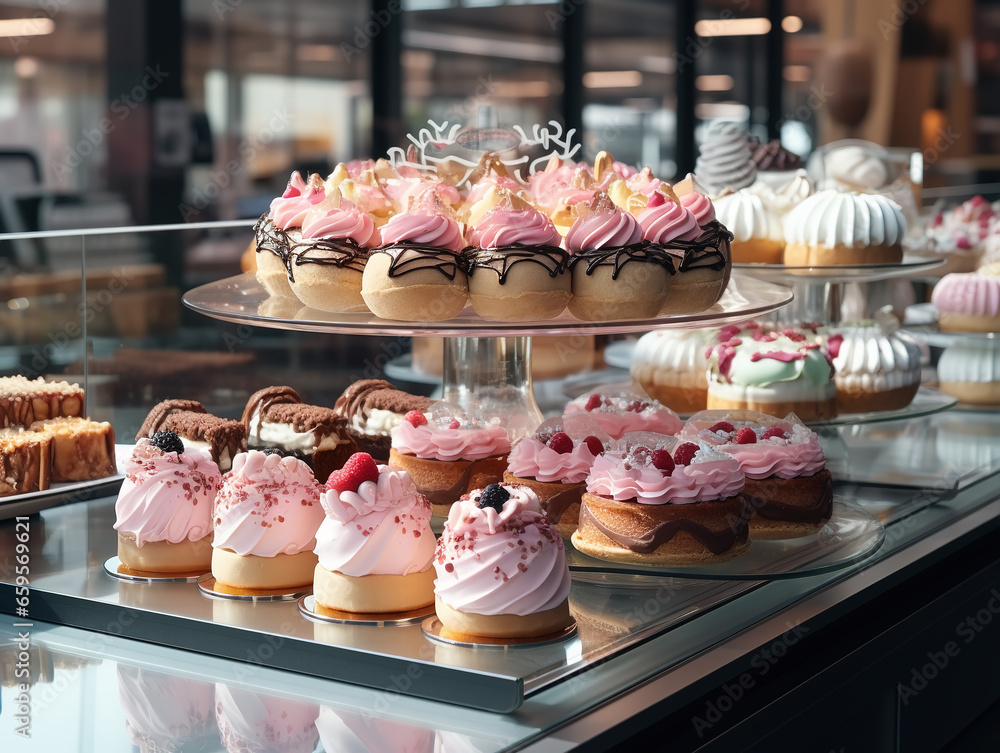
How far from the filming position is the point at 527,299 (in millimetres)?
1802

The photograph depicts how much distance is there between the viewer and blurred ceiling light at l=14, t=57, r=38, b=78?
5090 mm

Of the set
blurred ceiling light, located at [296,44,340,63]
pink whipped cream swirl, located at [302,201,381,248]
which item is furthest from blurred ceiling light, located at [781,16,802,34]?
pink whipped cream swirl, located at [302,201,381,248]

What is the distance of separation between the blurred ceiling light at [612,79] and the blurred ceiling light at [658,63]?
121mm

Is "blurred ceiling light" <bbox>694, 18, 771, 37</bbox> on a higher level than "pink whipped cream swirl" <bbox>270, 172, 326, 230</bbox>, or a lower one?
higher

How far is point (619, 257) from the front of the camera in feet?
6.03

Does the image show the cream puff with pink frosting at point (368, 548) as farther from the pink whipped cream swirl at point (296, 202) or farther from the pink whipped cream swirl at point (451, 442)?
the pink whipped cream swirl at point (296, 202)

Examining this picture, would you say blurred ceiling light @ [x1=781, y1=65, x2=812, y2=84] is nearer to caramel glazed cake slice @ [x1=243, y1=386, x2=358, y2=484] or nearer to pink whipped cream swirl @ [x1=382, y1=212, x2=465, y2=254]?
caramel glazed cake slice @ [x1=243, y1=386, x2=358, y2=484]

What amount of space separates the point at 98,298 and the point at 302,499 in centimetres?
89

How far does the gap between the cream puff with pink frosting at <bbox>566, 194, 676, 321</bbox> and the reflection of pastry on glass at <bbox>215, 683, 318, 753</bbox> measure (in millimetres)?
750

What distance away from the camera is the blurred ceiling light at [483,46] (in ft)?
22.7

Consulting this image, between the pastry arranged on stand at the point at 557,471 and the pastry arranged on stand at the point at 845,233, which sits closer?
the pastry arranged on stand at the point at 557,471

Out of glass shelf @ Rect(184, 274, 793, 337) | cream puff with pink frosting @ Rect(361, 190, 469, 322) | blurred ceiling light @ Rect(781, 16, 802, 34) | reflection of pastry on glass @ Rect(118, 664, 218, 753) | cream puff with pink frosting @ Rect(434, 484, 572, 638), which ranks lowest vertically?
reflection of pastry on glass @ Rect(118, 664, 218, 753)

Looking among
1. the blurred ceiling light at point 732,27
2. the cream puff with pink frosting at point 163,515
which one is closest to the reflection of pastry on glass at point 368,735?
the cream puff with pink frosting at point 163,515

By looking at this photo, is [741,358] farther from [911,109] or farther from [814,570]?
[911,109]
